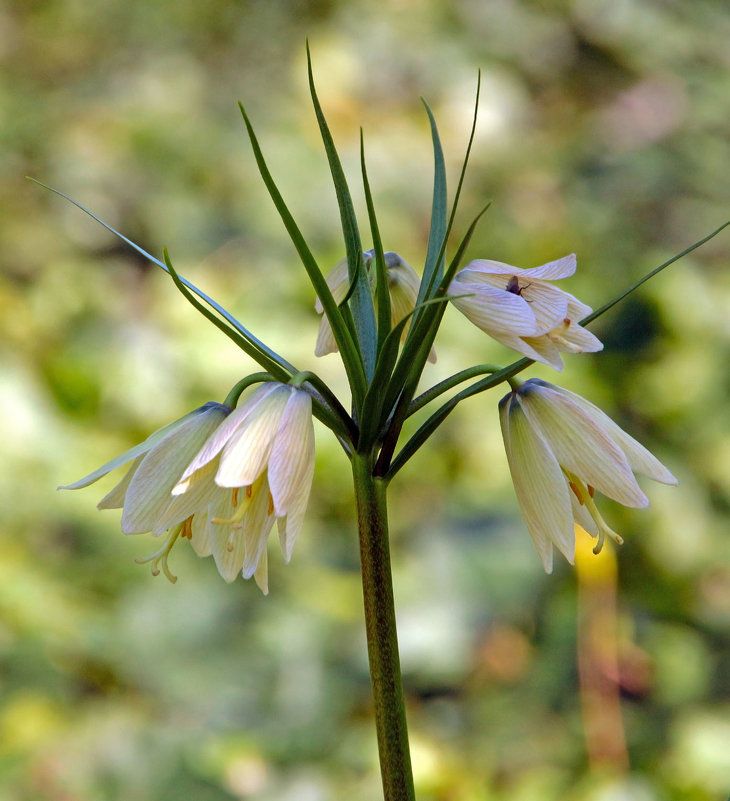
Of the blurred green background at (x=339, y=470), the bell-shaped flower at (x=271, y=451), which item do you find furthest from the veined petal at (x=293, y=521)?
the blurred green background at (x=339, y=470)

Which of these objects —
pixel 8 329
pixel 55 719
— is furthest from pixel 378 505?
pixel 8 329

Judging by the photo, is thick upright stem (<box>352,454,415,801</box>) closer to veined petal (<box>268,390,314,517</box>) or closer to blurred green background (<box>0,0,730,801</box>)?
veined petal (<box>268,390,314,517</box>)

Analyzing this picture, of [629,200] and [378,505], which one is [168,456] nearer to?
[378,505]

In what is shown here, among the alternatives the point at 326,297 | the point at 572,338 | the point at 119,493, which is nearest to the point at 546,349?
the point at 572,338

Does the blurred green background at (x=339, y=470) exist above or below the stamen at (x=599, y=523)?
above

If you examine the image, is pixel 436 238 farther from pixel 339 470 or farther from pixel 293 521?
pixel 339 470

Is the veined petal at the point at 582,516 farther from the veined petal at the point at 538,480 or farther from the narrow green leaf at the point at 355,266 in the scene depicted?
the narrow green leaf at the point at 355,266
